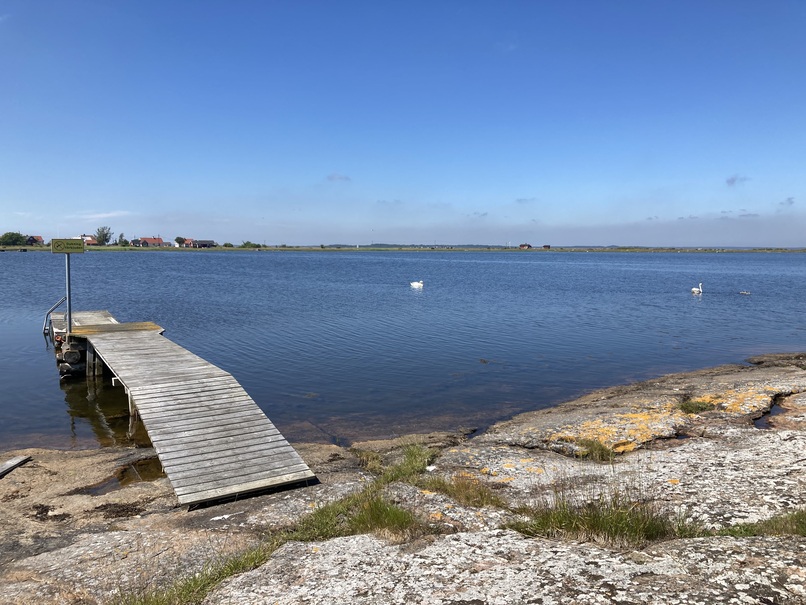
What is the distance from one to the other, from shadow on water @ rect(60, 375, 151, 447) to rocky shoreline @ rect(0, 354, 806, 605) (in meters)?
1.43

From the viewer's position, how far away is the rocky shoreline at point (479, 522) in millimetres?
4914

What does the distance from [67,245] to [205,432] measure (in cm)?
1296

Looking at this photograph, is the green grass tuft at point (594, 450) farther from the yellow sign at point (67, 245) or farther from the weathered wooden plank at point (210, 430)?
the yellow sign at point (67, 245)

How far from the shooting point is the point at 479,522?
7055mm

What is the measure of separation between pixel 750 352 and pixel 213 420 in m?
24.0

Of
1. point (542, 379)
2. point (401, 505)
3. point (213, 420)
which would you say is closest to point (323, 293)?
point (542, 379)

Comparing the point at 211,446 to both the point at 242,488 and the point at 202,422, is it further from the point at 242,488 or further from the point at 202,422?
the point at 242,488

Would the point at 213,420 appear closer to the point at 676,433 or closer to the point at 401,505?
the point at 401,505

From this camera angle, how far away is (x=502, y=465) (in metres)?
9.89

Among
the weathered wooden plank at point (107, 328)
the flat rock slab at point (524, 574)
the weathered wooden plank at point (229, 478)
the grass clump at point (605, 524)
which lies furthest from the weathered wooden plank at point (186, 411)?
the weathered wooden plank at point (107, 328)

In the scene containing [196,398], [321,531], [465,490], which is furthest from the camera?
[196,398]

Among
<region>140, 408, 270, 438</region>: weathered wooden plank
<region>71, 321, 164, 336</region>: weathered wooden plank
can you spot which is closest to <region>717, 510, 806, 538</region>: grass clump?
A: <region>140, 408, 270, 438</region>: weathered wooden plank

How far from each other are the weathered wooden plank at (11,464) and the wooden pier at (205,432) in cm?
233

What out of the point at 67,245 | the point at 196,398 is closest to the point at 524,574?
Answer: the point at 196,398
